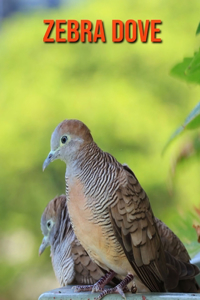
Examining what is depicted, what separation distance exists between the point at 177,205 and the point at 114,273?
5.13ft

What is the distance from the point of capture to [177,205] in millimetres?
2266

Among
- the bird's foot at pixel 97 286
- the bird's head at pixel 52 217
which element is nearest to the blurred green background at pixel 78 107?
the bird's head at pixel 52 217

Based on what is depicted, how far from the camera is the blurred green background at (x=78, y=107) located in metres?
2.22

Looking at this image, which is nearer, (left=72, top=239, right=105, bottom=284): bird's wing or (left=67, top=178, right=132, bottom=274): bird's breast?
(left=67, top=178, right=132, bottom=274): bird's breast

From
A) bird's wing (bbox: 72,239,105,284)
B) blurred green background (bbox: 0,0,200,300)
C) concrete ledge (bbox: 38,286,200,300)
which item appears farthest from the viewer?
blurred green background (bbox: 0,0,200,300)

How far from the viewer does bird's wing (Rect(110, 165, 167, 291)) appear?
68 cm

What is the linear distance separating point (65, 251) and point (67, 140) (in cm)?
30

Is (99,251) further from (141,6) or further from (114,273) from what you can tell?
(141,6)

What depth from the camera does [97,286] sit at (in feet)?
2.32

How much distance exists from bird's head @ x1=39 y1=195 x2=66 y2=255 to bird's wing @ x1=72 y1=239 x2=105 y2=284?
110 millimetres

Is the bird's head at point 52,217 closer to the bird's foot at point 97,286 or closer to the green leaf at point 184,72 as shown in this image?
the bird's foot at point 97,286

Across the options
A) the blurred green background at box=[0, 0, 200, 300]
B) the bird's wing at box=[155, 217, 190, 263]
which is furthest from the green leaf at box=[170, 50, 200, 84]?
the blurred green background at box=[0, 0, 200, 300]

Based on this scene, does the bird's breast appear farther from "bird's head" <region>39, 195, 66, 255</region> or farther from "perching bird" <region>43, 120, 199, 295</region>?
"bird's head" <region>39, 195, 66, 255</region>

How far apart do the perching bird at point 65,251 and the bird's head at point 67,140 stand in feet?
0.81
